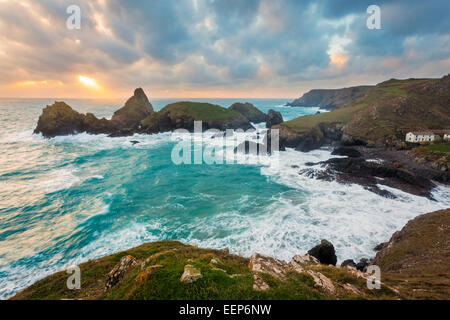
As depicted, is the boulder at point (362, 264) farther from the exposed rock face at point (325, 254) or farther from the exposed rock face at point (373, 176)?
the exposed rock face at point (373, 176)

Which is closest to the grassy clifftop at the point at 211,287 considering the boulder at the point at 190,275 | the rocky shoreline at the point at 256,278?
the rocky shoreline at the point at 256,278

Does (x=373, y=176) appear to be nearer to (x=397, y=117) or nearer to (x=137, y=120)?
(x=397, y=117)

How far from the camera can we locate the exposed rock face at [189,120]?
97250 millimetres

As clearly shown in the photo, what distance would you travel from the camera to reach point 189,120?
4038 inches

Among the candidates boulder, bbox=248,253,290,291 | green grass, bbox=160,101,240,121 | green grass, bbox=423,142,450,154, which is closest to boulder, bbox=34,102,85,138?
green grass, bbox=160,101,240,121

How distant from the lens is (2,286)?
15.9 metres

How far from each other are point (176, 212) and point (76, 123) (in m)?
81.9

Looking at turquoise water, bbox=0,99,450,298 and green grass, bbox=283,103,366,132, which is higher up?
green grass, bbox=283,103,366,132

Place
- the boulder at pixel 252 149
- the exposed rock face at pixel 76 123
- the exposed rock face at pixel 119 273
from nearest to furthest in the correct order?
the exposed rock face at pixel 119 273 < the boulder at pixel 252 149 < the exposed rock face at pixel 76 123

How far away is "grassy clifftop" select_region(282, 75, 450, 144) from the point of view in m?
59.3

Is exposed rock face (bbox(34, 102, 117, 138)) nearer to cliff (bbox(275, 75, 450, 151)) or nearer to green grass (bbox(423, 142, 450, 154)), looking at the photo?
cliff (bbox(275, 75, 450, 151))

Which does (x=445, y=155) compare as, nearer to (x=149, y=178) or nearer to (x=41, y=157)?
Result: (x=149, y=178)

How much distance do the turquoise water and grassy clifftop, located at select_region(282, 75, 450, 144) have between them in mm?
30853
